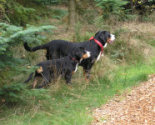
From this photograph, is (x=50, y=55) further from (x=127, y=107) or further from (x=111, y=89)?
(x=127, y=107)

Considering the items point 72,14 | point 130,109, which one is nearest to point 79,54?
point 130,109

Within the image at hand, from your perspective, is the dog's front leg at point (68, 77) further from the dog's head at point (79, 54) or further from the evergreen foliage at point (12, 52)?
the evergreen foliage at point (12, 52)

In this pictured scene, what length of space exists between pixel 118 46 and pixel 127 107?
4.94 m

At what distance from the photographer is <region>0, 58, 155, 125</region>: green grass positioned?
4.41 meters

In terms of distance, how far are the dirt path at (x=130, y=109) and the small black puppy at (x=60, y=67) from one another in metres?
1.53

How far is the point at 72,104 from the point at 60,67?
1345 mm

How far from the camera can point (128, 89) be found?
6.11 meters

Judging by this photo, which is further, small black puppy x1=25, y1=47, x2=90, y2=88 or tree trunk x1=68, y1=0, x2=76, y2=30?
tree trunk x1=68, y1=0, x2=76, y2=30

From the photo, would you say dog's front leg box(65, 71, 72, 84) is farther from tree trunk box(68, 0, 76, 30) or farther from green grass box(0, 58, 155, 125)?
tree trunk box(68, 0, 76, 30)

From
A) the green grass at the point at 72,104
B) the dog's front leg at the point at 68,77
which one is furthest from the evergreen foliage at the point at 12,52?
the dog's front leg at the point at 68,77

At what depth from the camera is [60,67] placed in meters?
6.24

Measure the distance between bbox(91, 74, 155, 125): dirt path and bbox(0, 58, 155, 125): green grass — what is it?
Result: 228mm

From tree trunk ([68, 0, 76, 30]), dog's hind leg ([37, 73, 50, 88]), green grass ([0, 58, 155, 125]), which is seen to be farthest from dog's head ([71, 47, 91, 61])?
tree trunk ([68, 0, 76, 30])

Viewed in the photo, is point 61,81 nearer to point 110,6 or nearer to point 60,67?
point 60,67
